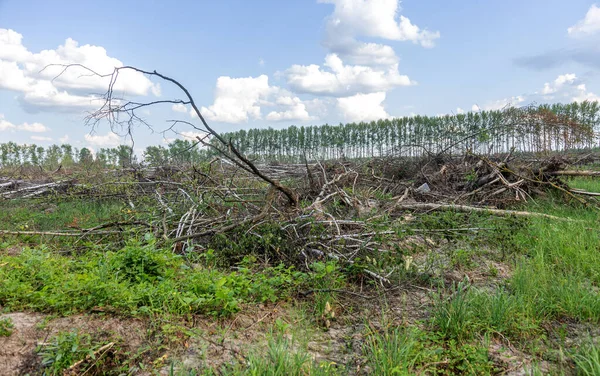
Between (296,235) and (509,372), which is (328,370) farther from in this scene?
(296,235)

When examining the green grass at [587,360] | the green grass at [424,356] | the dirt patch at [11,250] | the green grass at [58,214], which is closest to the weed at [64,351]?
the green grass at [424,356]

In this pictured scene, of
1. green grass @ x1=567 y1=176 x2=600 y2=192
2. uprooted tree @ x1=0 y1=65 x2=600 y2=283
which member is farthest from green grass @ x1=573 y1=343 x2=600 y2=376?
green grass @ x1=567 y1=176 x2=600 y2=192

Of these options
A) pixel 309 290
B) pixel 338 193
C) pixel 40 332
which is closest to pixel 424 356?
pixel 309 290

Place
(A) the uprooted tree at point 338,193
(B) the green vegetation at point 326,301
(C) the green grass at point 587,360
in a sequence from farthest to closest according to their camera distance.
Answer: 1. (A) the uprooted tree at point 338,193
2. (B) the green vegetation at point 326,301
3. (C) the green grass at point 587,360

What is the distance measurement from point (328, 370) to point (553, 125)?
27.7 feet

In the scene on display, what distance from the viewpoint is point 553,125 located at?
7.95 m

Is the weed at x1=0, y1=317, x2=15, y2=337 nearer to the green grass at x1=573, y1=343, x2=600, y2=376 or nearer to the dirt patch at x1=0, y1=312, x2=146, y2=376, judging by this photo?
the dirt patch at x1=0, y1=312, x2=146, y2=376

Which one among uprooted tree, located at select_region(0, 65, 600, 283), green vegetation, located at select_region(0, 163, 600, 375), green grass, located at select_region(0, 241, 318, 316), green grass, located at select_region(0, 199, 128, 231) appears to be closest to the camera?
green vegetation, located at select_region(0, 163, 600, 375)

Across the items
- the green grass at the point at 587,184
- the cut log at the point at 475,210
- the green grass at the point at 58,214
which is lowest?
the green grass at the point at 58,214

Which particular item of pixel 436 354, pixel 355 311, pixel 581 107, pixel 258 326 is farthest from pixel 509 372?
pixel 581 107

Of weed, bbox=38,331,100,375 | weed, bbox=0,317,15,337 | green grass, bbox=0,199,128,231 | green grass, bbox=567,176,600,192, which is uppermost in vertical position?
green grass, bbox=567,176,600,192

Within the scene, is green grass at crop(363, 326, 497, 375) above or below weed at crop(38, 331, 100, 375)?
below

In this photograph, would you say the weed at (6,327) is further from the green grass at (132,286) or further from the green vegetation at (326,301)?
the green grass at (132,286)

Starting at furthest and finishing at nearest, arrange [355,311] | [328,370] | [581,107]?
1. [581,107]
2. [355,311]
3. [328,370]
